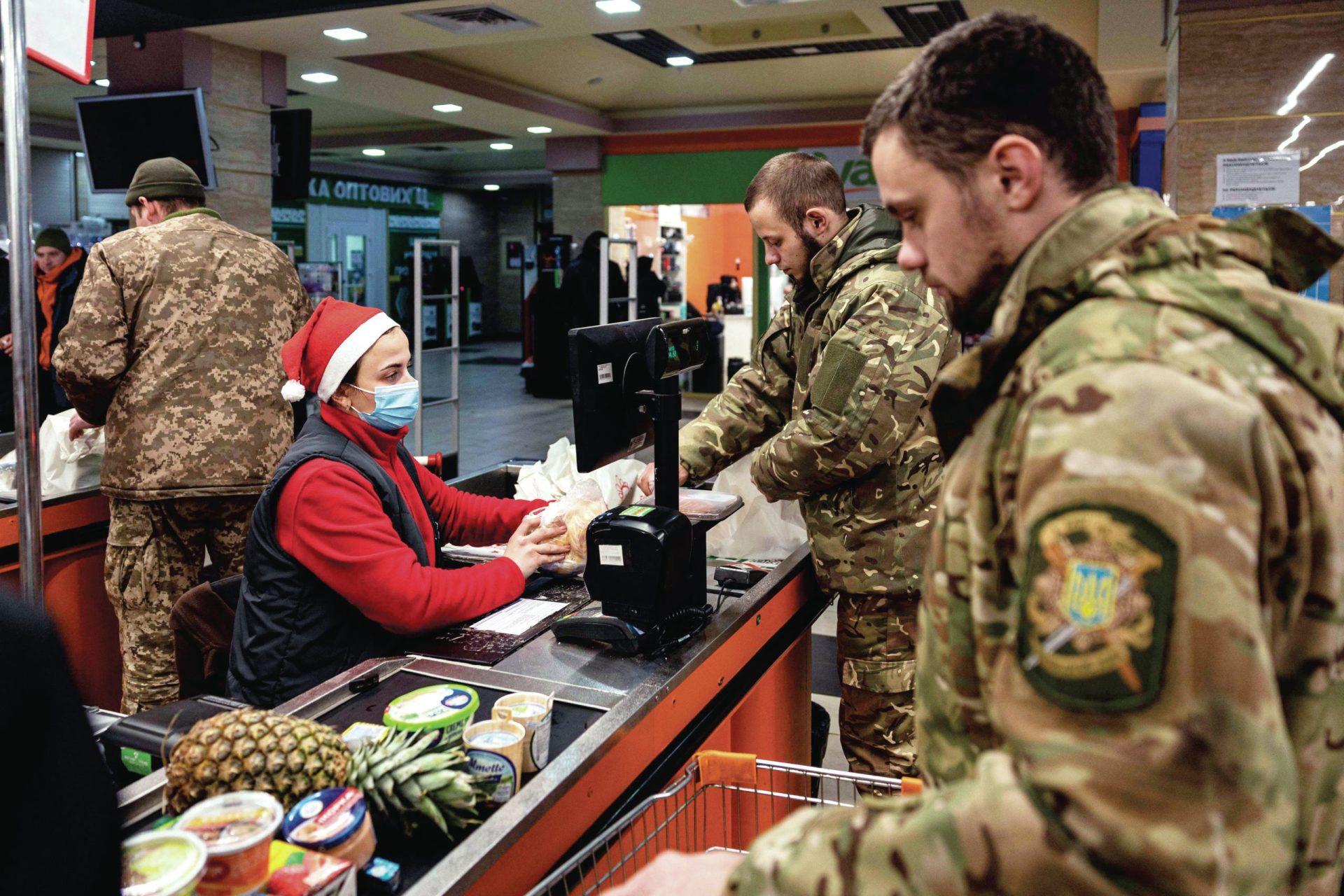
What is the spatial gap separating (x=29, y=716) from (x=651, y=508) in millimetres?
1350

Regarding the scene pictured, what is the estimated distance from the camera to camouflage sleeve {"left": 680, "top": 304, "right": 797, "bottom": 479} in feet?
9.77

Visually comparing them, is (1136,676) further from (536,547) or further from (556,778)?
(536,547)

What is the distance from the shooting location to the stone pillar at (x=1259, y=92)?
4617mm

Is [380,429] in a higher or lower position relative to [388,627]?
higher

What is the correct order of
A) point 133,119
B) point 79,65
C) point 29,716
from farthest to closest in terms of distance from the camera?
point 133,119 < point 79,65 < point 29,716

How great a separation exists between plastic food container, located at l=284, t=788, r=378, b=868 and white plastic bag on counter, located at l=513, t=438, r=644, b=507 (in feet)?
5.21

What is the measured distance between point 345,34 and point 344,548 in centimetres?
638

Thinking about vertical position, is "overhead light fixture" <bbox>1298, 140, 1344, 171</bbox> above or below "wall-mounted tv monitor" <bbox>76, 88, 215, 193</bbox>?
below

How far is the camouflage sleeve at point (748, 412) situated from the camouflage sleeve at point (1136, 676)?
2.18 metres

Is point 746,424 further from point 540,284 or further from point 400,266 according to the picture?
point 400,266

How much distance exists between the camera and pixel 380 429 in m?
2.27

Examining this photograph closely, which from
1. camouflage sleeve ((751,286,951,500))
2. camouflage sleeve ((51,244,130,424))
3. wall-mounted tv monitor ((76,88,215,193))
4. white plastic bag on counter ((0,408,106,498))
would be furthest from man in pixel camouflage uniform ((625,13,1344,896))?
wall-mounted tv monitor ((76,88,215,193))

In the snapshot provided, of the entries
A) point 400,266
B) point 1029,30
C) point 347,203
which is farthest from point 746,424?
point 400,266

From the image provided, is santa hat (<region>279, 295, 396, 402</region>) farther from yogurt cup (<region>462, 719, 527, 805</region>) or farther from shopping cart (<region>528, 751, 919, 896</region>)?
shopping cart (<region>528, 751, 919, 896</region>)
